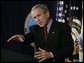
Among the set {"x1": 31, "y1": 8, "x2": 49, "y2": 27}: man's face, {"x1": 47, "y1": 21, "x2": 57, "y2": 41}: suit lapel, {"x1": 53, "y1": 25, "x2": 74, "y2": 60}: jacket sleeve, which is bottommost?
{"x1": 53, "y1": 25, "x2": 74, "y2": 60}: jacket sleeve

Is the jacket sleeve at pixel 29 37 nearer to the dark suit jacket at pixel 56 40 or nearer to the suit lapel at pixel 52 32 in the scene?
the dark suit jacket at pixel 56 40

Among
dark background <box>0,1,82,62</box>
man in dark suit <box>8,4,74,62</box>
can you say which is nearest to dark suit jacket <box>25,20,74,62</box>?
man in dark suit <box>8,4,74,62</box>

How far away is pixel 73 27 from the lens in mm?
1573

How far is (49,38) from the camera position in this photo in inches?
51.6

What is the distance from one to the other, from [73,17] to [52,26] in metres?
0.36

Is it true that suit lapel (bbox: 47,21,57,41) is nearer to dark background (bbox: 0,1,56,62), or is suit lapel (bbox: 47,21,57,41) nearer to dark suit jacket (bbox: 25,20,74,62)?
dark suit jacket (bbox: 25,20,74,62)

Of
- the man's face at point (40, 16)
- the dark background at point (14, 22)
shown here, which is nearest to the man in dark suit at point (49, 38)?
the man's face at point (40, 16)

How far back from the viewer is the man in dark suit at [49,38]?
1266 mm

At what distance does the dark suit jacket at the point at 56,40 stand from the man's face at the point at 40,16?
0.04m

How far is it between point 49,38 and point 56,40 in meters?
0.04

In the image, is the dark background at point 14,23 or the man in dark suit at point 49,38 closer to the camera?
the man in dark suit at point 49,38

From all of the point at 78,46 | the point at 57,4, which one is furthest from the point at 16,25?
the point at 78,46

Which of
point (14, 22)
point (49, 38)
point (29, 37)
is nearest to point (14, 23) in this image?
point (14, 22)

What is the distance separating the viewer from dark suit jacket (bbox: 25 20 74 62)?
1269 mm
